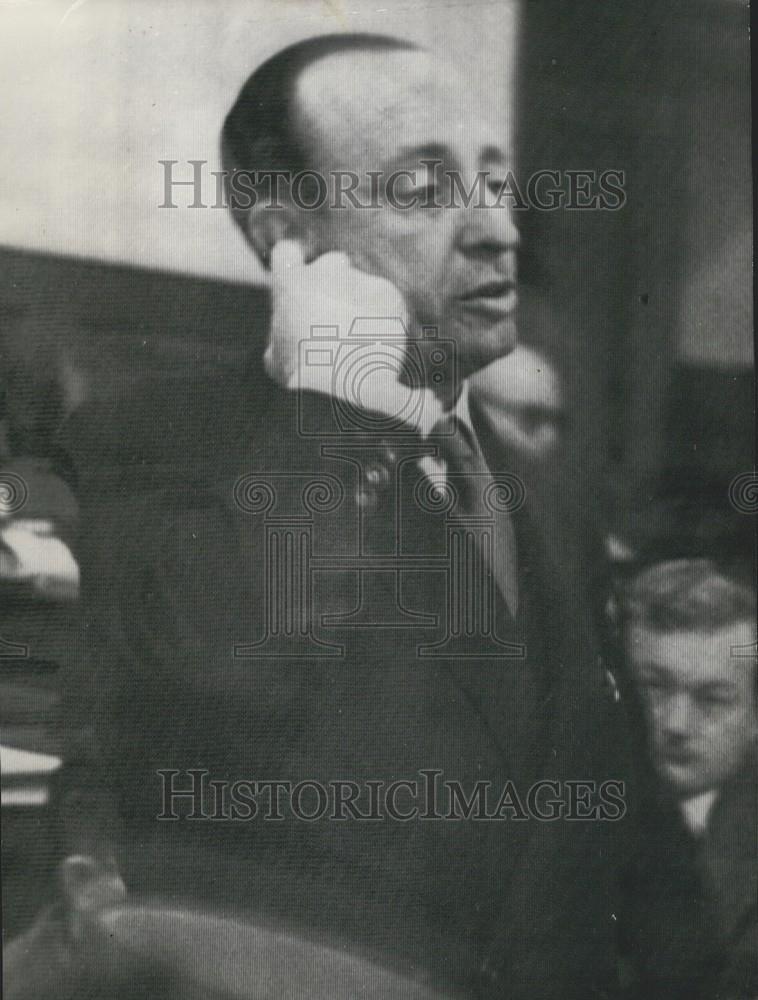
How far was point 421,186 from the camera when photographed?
6.51ft

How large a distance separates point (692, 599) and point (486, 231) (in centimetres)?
90

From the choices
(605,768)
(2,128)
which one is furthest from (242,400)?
(605,768)

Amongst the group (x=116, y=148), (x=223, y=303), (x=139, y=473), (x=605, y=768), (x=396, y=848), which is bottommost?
(x=396, y=848)

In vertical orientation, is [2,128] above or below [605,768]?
above

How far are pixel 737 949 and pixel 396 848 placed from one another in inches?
29.9

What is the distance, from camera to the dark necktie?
198cm

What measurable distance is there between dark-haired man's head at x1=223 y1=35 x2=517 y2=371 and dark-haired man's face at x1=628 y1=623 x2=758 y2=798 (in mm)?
731

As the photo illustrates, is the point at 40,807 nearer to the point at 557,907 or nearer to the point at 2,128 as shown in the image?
the point at 557,907

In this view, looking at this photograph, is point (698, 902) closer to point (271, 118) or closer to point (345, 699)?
point (345, 699)

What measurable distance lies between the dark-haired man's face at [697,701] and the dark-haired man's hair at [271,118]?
126cm

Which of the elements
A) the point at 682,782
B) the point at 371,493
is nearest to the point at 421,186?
the point at 371,493

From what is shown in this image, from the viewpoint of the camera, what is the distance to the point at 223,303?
1986 mm

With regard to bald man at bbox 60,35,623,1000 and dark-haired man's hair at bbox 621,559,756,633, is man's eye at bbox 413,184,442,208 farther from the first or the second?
dark-haired man's hair at bbox 621,559,756,633

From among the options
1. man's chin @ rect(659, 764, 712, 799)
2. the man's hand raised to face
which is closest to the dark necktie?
the man's hand raised to face
